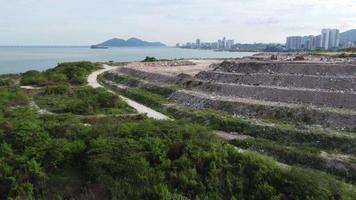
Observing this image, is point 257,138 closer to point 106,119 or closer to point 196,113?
point 196,113

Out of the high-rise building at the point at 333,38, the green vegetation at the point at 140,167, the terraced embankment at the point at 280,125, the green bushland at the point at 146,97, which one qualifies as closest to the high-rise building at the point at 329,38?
the high-rise building at the point at 333,38

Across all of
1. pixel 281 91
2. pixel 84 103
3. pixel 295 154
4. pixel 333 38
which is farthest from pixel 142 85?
pixel 333 38

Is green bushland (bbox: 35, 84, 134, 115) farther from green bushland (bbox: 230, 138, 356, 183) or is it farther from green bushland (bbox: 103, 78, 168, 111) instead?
green bushland (bbox: 230, 138, 356, 183)

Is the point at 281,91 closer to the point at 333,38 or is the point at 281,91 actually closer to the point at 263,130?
the point at 263,130

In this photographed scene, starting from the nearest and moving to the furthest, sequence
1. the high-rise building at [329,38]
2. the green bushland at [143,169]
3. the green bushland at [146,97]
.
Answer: the green bushland at [143,169]
the green bushland at [146,97]
the high-rise building at [329,38]

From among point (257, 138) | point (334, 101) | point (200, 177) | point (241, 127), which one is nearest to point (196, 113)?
point (241, 127)

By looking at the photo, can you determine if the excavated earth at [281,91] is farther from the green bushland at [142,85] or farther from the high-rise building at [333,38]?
the high-rise building at [333,38]
